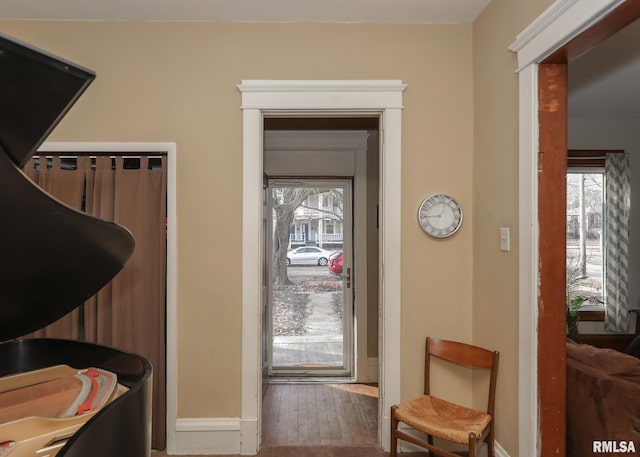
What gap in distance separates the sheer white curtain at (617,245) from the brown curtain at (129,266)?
444cm

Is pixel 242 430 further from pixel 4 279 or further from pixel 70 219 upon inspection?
pixel 70 219

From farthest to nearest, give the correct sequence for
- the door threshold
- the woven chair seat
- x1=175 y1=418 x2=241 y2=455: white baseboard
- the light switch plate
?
the door threshold, x1=175 y1=418 x2=241 y2=455: white baseboard, the light switch plate, the woven chair seat

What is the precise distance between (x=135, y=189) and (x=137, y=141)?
0.31m

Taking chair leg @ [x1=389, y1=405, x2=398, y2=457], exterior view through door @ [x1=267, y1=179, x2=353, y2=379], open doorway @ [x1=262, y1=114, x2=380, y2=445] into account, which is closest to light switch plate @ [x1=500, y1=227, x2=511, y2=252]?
chair leg @ [x1=389, y1=405, x2=398, y2=457]

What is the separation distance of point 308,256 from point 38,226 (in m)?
3.38

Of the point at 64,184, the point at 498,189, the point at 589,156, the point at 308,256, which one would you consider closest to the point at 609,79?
the point at 589,156

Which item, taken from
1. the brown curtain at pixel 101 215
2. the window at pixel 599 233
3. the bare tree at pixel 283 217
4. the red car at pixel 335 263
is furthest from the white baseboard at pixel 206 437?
the window at pixel 599 233

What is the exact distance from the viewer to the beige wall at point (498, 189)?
6.90ft

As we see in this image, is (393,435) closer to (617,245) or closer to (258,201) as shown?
(258,201)

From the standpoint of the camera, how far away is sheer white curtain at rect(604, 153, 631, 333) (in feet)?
14.1

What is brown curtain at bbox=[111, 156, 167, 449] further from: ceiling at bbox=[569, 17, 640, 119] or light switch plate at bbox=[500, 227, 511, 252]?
ceiling at bbox=[569, 17, 640, 119]

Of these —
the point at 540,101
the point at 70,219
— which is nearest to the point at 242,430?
the point at 70,219

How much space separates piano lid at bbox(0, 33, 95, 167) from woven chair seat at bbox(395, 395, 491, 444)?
2.07 metres

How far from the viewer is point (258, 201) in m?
2.61
